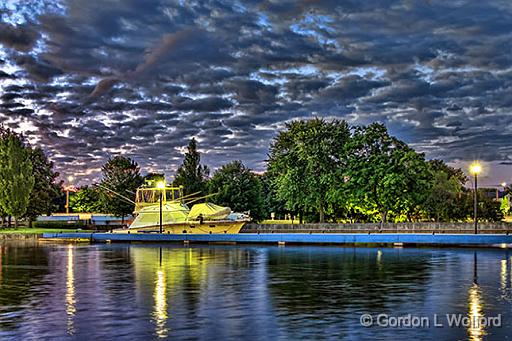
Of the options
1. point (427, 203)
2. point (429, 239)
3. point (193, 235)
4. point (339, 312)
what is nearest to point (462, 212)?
point (427, 203)

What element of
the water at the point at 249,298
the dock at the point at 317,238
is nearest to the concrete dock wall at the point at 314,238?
the dock at the point at 317,238

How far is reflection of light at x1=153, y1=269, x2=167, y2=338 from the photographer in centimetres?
1596

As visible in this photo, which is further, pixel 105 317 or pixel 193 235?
pixel 193 235

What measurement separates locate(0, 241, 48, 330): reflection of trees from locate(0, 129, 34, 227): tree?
36.0 m

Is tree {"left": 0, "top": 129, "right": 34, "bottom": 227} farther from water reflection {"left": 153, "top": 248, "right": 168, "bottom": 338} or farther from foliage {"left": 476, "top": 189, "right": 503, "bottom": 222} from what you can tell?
foliage {"left": 476, "top": 189, "right": 503, "bottom": 222}

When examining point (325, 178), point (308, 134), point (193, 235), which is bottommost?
point (193, 235)

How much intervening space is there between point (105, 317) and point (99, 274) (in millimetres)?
13692

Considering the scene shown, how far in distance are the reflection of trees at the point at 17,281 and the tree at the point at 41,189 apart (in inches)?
1740

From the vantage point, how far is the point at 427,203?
247 ft

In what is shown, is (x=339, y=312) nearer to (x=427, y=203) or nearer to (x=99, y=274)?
(x=99, y=274)

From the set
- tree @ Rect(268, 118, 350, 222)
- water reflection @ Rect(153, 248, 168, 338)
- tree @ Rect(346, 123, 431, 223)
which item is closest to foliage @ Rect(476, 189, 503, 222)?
tree @ Rect(346, 123, 431, 223)

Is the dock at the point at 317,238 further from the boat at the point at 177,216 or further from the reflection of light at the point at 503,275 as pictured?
the reflection of light at the point at 503,275

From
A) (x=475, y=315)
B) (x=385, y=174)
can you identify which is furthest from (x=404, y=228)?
(x=475, y=315)

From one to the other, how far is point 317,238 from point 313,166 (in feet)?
51.8
